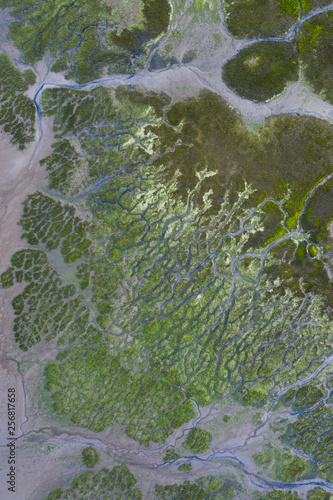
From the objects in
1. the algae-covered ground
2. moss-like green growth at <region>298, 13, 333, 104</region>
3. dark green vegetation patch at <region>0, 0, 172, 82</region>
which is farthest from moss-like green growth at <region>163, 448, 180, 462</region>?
moss-like green growth at <region>298, 13, 333, 104</region>

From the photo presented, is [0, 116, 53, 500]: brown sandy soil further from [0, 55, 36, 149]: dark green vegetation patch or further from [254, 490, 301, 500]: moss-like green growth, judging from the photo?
[254, 490, 301, 500]: moss-like green growth

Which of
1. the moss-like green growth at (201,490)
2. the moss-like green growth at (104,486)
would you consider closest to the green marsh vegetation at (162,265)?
the moss-like green growth at (201,490)

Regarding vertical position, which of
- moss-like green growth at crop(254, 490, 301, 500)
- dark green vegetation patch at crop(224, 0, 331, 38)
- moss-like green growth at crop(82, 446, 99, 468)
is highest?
dark green vegetation patch at crop(224, 0, 331, 38)

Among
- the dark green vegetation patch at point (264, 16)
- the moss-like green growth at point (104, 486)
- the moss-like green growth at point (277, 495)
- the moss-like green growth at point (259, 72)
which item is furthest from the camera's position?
the dark green vegetation patch at point (264, 16)

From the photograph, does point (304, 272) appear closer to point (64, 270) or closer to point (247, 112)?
point (247, 112)

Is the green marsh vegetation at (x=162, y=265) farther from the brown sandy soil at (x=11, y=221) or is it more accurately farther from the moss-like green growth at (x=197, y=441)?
the brown sandy soil at (x=11, y=221)

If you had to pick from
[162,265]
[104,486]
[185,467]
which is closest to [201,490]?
[185,467]

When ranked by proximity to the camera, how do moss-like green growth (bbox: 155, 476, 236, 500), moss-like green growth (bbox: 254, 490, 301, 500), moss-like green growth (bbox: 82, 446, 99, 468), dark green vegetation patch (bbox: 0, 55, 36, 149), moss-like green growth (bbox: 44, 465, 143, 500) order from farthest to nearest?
dark green vegetation patch (bbox: 0, 55, 36, 149), moss-like green growth (bbox: 254, 490, 301, 500), moss-like green growth (bbox: 155, 476, 236, 500), moss-like green growth (bbox: 82, 446, 99, 468), moss-like green growth (bbox: 44, 465, 143, 500)
